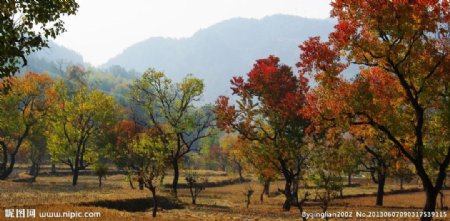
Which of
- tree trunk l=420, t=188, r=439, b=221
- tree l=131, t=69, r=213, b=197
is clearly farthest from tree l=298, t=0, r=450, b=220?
tree l=131, t=69, r=213, b=197

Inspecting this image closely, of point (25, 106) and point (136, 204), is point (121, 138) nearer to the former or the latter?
point (25, 106)

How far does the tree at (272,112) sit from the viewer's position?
42781 millimetres

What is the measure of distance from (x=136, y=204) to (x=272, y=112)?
54.4 ft

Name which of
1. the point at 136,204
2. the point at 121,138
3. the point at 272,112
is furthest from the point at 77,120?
the point at 272,112

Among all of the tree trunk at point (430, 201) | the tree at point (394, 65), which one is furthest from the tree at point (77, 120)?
the tree trunk at point (430, 201)

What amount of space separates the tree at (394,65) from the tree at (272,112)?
56.6 ft

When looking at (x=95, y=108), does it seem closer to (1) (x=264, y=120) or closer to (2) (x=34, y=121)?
(2) (x=34, y=121)

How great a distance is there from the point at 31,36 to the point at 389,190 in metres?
77.4

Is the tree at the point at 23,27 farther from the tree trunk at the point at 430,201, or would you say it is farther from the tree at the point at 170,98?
the tree at the point at 170,98

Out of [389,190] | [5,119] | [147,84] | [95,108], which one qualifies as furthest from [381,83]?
[389,190]

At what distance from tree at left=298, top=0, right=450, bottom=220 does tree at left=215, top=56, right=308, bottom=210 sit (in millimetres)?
17255

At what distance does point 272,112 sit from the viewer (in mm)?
43094

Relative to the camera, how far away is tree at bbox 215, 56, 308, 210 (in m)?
42.8

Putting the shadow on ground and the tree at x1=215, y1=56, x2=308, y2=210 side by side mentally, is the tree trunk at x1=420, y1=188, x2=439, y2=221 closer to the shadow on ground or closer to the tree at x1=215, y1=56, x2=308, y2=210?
the tree at x1=215, y1=56, x2=308, y2=210
